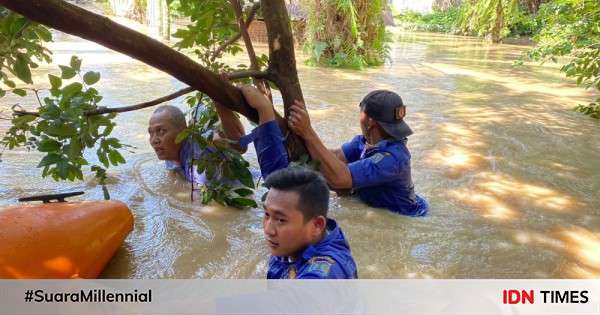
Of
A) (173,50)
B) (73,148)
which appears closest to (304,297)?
(173,50)

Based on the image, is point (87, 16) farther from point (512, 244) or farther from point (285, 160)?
point (512, 244)

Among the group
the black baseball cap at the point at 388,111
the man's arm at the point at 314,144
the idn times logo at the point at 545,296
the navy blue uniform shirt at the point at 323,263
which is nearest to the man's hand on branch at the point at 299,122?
the man's arm at the point at 314,144

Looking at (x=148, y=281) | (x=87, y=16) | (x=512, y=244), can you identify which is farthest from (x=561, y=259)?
(x=87, y=16)

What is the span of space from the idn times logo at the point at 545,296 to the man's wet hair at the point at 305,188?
4.03ft

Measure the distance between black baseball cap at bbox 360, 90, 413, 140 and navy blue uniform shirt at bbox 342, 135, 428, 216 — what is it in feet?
0.30

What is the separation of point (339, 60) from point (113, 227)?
32.1 ft

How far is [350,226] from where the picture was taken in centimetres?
369

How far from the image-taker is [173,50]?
2367 millimetres

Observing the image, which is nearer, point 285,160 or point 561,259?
point 285,160

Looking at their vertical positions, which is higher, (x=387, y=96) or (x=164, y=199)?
(x=387, y=96)

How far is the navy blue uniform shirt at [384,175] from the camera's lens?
3402 millimetres

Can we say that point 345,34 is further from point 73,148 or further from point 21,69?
point 73,148

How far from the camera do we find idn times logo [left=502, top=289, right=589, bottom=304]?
2564mm

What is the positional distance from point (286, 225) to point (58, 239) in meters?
1.33
